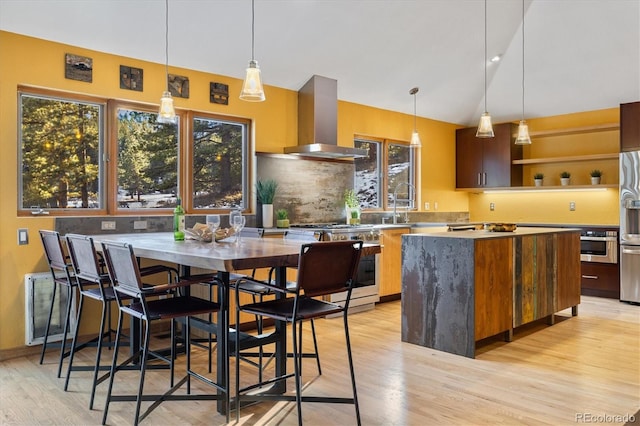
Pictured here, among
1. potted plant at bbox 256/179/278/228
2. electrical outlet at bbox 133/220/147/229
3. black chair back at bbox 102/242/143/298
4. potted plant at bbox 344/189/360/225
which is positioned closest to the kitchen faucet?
potted plant at bbox 344/189/360/225

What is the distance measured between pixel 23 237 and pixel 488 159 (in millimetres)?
6128

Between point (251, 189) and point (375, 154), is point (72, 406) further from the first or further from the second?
point (375, 154)

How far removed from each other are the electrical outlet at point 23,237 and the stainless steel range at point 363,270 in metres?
2.53

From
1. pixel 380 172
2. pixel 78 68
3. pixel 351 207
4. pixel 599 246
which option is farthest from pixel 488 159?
pixel 78 68

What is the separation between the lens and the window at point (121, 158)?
4.07 meters

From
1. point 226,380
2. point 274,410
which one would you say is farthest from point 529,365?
point 226,380

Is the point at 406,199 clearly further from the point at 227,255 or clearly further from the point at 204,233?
the point at 227,255

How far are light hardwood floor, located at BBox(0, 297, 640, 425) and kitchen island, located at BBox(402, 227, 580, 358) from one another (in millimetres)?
159

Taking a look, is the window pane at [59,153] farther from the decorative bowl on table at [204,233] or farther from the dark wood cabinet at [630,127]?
the dark wood cabinet at [630,127]

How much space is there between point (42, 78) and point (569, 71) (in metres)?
5.87

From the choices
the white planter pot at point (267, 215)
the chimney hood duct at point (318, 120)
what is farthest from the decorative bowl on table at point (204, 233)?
the chimney hood duct at point (318, 120)

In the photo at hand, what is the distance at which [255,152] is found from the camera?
538 centimetres

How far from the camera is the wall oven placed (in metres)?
6.15

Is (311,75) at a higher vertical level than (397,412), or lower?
higher
